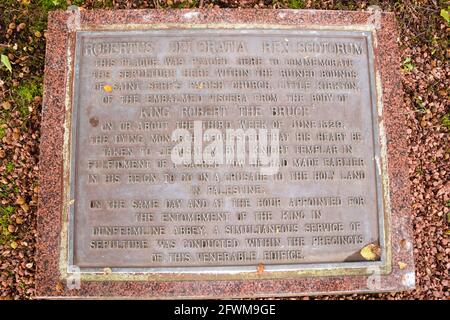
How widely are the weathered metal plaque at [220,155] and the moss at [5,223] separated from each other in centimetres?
68

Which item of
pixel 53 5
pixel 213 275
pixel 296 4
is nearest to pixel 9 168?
pixel 53 5

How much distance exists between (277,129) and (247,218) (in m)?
0.69

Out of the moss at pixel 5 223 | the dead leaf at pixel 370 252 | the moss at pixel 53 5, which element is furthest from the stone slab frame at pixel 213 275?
the moss at pixel 5 223

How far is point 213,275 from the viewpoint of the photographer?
2887 mm

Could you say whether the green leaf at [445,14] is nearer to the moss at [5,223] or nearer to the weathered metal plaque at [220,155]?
the weathered metal plaque at [220,155]

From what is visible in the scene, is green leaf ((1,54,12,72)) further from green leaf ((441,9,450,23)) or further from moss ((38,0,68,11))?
green leaf ((441,9,450,23))

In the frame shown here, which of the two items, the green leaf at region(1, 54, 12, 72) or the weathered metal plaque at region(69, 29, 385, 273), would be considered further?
the green leaf at region(1, 54, 12, 72)

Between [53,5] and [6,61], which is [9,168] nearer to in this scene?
[6,61]

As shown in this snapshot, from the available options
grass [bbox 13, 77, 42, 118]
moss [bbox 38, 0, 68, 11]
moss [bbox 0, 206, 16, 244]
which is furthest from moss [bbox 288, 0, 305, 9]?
moss [bbox 0, 206, 16, 244]

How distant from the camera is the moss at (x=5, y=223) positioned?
3.15m

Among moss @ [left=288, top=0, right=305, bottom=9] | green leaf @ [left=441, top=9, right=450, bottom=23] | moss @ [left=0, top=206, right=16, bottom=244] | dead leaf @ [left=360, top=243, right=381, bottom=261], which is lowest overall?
dead leaf @ [left=360, top=243, right=381, bottom=261]

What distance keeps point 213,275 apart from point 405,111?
2140 millimetres

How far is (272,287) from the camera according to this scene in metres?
2.92

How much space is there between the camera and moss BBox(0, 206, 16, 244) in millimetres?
3150
